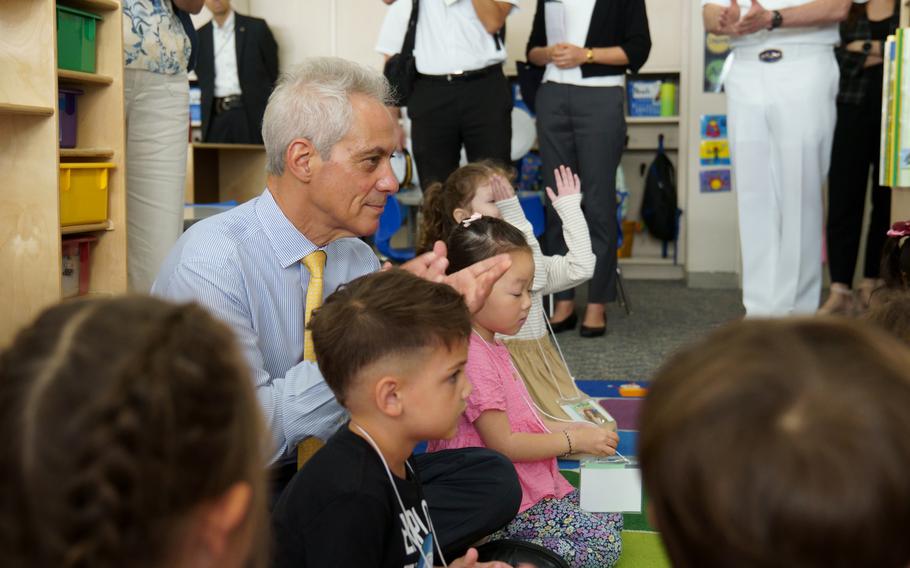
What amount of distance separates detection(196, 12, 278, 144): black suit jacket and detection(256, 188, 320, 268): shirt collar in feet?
14.7

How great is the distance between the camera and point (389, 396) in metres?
1.39

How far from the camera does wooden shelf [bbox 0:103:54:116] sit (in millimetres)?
2629

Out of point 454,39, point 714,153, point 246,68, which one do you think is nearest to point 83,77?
point 454,39

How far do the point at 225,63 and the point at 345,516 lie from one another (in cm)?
538

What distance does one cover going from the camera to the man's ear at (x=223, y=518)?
656 mm

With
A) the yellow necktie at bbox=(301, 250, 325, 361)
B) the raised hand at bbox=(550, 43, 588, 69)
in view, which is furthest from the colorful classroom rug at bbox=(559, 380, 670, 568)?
the raised hand at bbox=(550, 43, 588, 69)

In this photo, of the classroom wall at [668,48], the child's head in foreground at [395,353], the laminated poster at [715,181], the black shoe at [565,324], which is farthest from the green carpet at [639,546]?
the laminated poster at [715,181]

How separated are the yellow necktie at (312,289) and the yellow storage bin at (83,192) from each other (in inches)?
56.8

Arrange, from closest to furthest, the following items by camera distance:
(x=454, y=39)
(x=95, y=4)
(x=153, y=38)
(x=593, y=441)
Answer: (x=593, y=441) → (x=95, y=4) → (x=153, y=38) → (x=454, y=39)

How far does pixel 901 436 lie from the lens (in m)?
0.61

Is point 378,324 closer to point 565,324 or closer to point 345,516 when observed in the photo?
point 345,516

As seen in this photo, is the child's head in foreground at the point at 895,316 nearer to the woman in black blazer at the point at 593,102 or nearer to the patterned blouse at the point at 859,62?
the patterned blouse at the point at 859,62

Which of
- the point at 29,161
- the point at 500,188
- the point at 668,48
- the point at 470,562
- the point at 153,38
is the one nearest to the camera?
the point at 470,562

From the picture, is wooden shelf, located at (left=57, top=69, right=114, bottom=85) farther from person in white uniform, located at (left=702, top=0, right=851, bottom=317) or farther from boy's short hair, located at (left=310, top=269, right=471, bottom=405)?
person in white uniform, located at (left=702, top=0, right=851, bottom=317)
